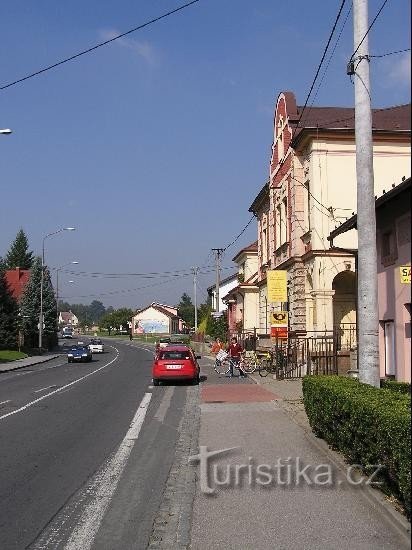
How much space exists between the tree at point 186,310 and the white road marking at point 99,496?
407 feet

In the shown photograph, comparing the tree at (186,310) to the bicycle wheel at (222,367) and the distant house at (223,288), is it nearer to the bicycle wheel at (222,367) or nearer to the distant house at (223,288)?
the distant house at (223,288)

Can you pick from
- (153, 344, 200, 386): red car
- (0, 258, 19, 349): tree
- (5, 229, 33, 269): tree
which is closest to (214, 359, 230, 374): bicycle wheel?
(153, 344, 200, 386): red car

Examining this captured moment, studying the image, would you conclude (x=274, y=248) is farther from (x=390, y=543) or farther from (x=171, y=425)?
(x=390, y=543)

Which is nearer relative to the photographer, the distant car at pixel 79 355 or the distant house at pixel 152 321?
the distant car at pixel 79 355

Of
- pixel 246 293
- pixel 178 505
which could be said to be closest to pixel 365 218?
pixel 178 505

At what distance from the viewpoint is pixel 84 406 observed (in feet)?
58.4

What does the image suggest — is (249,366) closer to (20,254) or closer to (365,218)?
(365,218)

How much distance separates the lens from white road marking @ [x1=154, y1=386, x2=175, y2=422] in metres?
15.6

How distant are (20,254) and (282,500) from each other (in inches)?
4787

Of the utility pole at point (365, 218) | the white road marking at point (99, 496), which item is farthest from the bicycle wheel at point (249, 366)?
the utility pole at point (365, 218)

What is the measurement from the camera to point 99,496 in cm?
764

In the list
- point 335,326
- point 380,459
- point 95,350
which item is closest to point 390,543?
point 380,459

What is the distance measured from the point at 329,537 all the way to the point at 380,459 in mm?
1150

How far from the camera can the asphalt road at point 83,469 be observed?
20.6 ft
